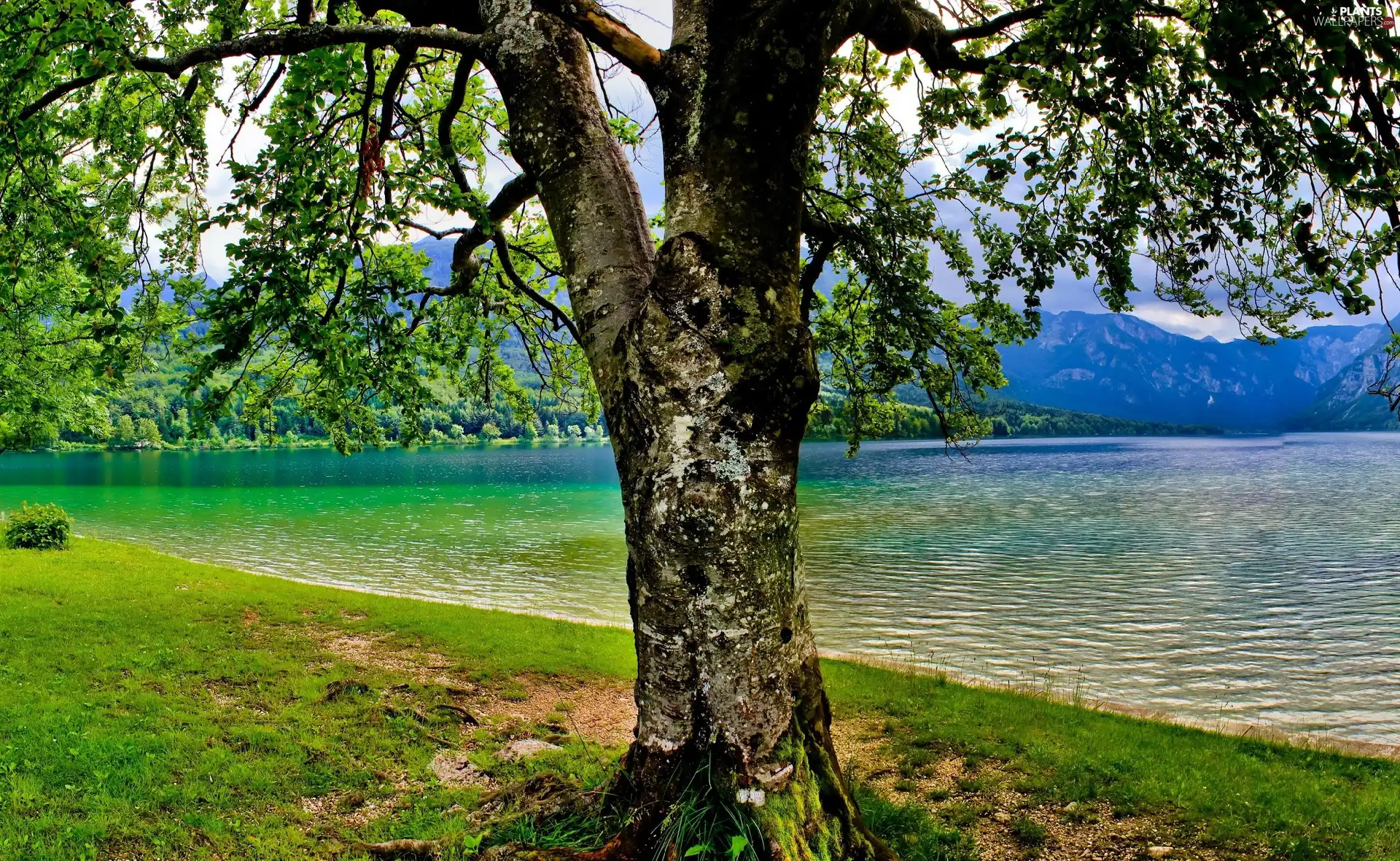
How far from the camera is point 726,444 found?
12.3 feet

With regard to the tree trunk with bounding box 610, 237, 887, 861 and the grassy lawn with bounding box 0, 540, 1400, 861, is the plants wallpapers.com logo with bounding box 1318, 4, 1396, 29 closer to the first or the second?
the tree trunk with bounding box 610, 237, 887, 861

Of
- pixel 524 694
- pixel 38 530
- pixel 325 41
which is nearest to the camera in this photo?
pixel 325 41

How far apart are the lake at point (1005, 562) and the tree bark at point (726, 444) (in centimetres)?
714

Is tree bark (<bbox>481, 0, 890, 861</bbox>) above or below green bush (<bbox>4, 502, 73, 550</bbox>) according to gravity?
above

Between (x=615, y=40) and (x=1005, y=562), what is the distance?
26.4 meters

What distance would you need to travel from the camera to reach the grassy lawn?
528 centimetres

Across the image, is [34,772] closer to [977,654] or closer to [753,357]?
[753,357]

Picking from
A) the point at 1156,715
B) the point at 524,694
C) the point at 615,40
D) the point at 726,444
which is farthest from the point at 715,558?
the point at 1156,715

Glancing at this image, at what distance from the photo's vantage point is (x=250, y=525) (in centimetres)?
3847

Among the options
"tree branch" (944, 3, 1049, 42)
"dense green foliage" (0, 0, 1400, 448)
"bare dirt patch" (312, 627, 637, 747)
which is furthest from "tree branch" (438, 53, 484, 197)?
"bare dirt patch" (312, 627, 637, 747)

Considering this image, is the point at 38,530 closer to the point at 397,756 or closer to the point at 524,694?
the point at 524,694

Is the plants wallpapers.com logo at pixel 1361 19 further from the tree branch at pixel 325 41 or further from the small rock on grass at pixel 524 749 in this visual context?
the small rock on grass at pixel 524 749

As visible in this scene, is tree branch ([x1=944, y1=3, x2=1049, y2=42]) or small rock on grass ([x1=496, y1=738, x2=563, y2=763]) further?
small rock on grass ([x1=496, y1=738, x2=563, y2=763])

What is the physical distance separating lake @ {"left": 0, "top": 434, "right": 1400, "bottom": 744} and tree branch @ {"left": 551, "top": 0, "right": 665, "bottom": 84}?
7.63 meters
